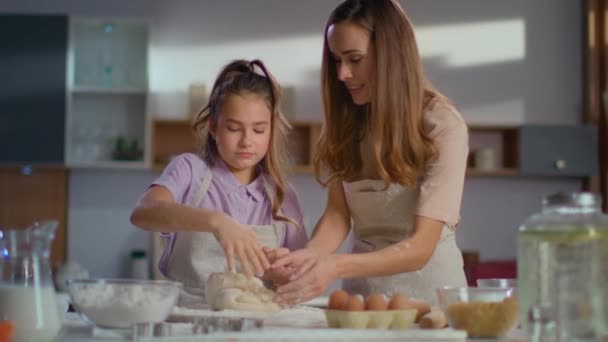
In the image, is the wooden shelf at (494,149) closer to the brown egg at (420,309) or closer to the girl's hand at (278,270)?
the girl's hand at (278,270)

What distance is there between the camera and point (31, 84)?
4457 mm

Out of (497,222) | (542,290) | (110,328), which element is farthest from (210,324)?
(497,222)

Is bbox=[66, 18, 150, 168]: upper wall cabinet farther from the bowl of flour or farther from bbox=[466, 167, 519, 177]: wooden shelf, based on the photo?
the bowl of flour

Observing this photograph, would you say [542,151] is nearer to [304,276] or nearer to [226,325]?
[304,276]

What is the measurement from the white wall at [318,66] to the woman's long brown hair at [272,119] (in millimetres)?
2468

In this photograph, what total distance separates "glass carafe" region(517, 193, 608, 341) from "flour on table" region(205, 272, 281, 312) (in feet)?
1.72

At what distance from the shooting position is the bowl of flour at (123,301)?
1.31m

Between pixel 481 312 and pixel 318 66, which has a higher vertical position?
pixel 318 66

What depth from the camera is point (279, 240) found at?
2.13 meters

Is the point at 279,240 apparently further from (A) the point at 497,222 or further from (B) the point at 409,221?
(A) the point at 497,222

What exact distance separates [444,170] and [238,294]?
510mm

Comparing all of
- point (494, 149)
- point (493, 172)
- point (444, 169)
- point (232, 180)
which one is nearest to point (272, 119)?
point (232, 180)

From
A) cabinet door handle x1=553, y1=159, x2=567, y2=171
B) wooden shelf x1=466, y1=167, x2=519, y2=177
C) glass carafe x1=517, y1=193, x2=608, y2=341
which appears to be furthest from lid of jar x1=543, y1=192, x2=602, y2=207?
cabinet door handle x1=553, y1=159, x2=567, y2=171

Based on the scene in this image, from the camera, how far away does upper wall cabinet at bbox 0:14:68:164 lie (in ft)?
14.6
